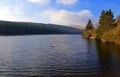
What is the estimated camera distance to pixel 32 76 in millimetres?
30547

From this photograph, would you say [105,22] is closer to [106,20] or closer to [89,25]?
[106,20]

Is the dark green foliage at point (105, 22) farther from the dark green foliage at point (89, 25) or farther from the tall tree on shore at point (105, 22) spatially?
the dark green foliage at point (89, 25)

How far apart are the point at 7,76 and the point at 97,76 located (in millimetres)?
11610

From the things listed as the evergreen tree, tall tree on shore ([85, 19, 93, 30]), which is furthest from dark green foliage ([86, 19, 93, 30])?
the evergreen tree

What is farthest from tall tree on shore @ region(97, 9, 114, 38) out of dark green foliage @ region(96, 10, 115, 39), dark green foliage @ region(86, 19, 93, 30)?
A: dark green foliage @ region(86, 19, 93, 30)

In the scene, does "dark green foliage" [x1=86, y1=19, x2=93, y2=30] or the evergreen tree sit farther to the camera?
"dark green foliage" [x1=86, y1=19, x2=93, y2=30]

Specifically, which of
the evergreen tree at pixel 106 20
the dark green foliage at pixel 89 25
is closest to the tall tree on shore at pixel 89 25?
the dark green foliage at pixel 89 25

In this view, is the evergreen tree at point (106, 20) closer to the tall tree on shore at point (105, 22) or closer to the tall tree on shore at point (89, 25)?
the tall tree on shore at point (105, 22)

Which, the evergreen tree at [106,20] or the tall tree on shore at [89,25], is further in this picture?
the tall tree on shore at [89,25]

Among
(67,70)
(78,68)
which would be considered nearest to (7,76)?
(67,70)

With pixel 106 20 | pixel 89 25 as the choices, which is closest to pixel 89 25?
pixel 89 25

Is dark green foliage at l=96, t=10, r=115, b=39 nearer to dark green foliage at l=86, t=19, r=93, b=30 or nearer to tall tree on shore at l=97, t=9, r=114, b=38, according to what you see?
tall tree on shore at l=97, t=9, r=114, b=38

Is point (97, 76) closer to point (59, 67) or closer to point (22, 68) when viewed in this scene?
point (59, 67)

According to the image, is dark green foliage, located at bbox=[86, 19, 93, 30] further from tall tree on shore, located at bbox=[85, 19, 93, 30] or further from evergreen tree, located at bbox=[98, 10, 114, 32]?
evergreen tree, located at bbox=[98, 10, 114, 32]
